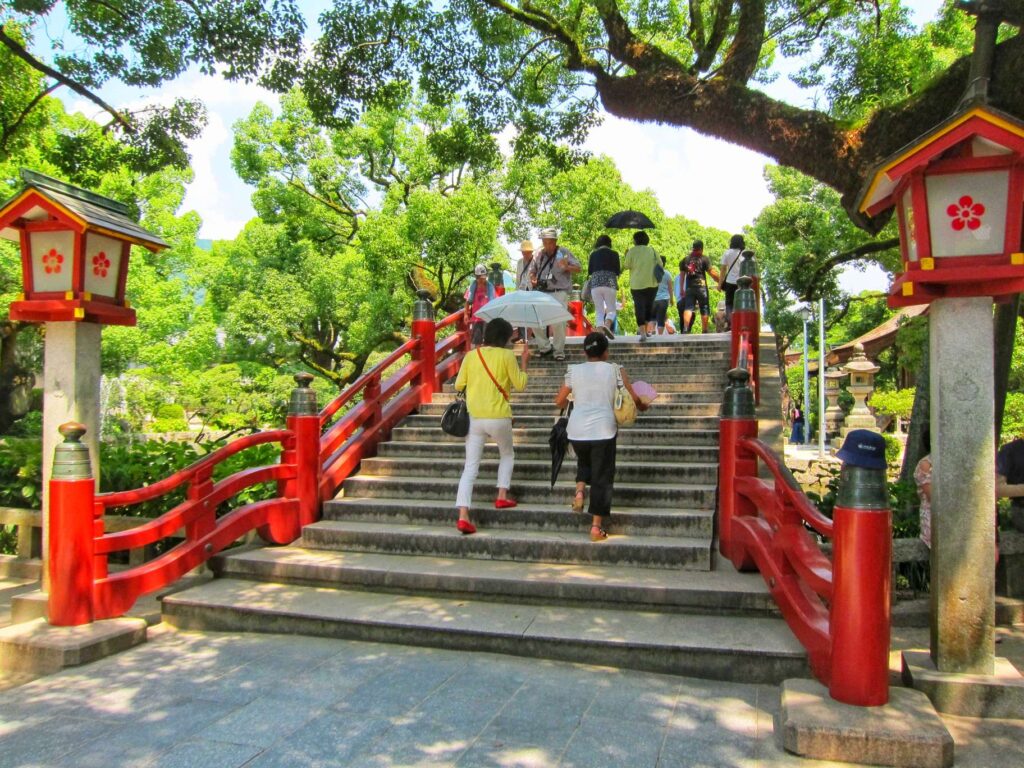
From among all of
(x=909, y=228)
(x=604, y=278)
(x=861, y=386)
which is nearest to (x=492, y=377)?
(x=909, y=228)

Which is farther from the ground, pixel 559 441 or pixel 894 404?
pixel 894 404

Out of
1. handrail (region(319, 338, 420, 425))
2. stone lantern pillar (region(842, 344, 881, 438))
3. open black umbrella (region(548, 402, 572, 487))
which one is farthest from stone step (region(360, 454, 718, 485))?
stone lantern pillar (region(842, 344, 881, 438))

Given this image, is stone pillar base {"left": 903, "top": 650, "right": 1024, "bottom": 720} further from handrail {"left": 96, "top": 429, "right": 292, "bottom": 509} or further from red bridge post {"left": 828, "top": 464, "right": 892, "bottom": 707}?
handrail {"left": 96, "top": 429, "right": 292, "bottom": 509}

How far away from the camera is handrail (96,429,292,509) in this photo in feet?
17.2

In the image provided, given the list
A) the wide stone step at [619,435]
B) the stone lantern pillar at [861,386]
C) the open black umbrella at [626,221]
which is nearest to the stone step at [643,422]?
the wide stone step at [619,435]

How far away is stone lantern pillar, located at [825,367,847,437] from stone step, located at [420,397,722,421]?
69.3ft

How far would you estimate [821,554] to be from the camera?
14.1ft

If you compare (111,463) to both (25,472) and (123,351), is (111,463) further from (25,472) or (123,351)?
(123,351)

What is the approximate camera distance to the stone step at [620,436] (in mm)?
7524

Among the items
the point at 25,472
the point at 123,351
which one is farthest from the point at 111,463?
the point at 123,351

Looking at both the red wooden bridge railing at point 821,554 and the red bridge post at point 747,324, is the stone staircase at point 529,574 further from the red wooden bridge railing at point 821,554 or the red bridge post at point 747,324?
the red bridge post at point 747,324

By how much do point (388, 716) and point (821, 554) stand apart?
2.59 m

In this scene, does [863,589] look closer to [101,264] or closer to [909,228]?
[909,228]

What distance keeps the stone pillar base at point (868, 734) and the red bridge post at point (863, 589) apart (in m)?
0.10
